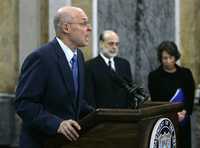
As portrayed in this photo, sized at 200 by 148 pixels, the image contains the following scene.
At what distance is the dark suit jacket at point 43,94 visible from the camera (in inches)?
184

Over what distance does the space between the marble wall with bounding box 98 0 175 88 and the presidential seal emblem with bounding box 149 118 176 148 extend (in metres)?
5.96

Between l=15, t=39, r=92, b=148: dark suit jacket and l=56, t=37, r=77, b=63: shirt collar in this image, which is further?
l=56, t=37, r=77, b=63: shirt collar

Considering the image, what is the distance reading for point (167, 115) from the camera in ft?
15.3

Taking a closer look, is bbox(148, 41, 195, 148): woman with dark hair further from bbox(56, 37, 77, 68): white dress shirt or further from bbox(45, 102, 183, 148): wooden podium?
bbox(45, 102, 183, 148): wooden podium

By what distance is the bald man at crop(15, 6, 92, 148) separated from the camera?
15.4ft

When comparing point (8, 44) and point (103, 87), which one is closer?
point (103, 87)

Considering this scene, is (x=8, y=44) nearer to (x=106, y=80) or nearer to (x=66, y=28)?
(x=106, y=80)

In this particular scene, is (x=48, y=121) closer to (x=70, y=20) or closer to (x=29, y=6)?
(x=70, y=20)

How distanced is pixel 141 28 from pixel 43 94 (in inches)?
240

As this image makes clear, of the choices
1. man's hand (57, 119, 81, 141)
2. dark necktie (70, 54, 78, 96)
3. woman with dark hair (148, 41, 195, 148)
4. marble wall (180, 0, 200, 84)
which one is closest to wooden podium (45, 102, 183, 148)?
man's hand (57, 119, 81, 141)

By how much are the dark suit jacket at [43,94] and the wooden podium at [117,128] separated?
0.26 meters

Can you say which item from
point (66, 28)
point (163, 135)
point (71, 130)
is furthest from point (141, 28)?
point (71, 130)

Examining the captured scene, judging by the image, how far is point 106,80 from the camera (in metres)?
7.86

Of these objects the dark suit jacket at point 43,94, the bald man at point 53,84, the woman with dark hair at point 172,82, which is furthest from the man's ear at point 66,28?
the woman with dark hair at point 172,82
